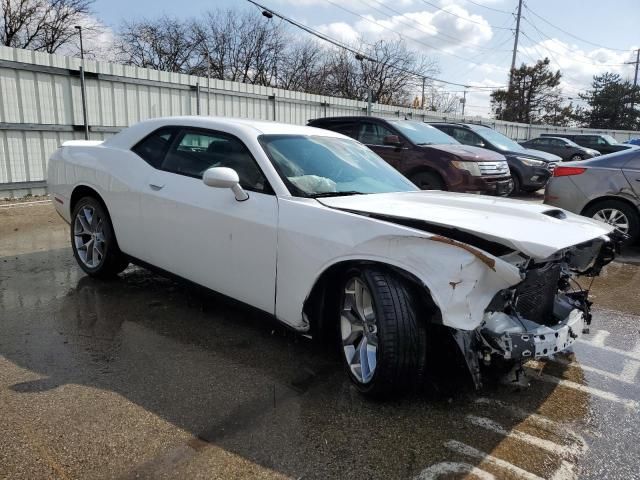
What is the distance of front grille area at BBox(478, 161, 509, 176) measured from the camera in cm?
851

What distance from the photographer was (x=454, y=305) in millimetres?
2451

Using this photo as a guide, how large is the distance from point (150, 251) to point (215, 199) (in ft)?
3.22

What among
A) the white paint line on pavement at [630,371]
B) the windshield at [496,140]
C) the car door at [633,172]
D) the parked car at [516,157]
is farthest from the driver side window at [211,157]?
the windshield at [496,140]

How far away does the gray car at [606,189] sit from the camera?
22.3 feet

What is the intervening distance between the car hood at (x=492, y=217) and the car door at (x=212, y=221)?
1.63 feet

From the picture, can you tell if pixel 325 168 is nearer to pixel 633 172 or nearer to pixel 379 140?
pixel 633 172

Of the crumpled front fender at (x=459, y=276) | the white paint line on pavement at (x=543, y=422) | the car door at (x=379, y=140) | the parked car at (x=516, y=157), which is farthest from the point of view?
the parked car at (x=516, y=157)

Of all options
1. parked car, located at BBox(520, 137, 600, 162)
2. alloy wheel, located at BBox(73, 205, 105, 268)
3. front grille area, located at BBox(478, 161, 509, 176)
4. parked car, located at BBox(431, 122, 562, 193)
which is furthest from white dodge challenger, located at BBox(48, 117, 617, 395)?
parked car, located at BBox(520, 137, 600, 162)

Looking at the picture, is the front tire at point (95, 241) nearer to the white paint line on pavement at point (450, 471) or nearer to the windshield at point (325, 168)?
the windshield at point (325, 168)

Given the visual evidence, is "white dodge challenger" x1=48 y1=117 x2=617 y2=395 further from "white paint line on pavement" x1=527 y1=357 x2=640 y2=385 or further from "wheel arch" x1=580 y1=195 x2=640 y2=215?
"wheel arch" x1=580 y1=195 x2=640 y2=215

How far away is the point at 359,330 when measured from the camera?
9.74 ft

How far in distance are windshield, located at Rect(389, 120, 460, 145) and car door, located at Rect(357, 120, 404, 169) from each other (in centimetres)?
20

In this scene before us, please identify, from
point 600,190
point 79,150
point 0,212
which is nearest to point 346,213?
point 79,150

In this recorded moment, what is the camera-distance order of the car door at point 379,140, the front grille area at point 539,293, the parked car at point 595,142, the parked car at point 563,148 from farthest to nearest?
the parked car at point 595,142, the parked car at point 563,148, the car door at point 379,140, the front grille area at point 539,293
